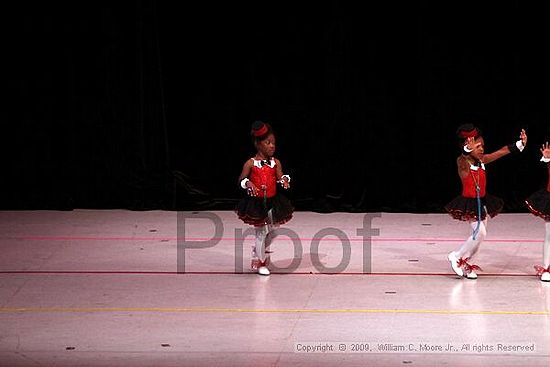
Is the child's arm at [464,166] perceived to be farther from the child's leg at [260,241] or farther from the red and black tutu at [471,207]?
the child's leg at [260,241]

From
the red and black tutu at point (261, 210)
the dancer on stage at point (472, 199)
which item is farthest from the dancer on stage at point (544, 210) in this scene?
the red and black tutu at point (261, 210)

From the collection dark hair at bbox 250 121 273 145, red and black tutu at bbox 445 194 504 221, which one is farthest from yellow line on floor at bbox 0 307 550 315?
dark hair at bbox 250 121 273 145

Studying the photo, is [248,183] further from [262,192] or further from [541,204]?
[541,204]

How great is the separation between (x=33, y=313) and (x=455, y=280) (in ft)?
9.13

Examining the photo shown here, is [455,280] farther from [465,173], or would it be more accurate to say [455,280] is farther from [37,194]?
[37,194]

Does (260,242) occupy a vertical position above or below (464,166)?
below

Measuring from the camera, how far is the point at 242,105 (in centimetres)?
1134

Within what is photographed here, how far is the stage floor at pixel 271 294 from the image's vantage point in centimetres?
662

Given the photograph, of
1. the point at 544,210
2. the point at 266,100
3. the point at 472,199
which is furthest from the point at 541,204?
the point at 266,100

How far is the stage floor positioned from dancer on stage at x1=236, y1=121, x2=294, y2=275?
1.18 feet

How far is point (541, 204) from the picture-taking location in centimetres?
822

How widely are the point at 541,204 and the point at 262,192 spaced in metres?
1.86

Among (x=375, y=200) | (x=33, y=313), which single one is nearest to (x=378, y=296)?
(x=33, y=313)

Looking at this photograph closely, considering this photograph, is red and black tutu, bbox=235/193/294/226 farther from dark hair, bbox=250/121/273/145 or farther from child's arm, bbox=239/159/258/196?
dark hair, bbox=250/121/273/145
